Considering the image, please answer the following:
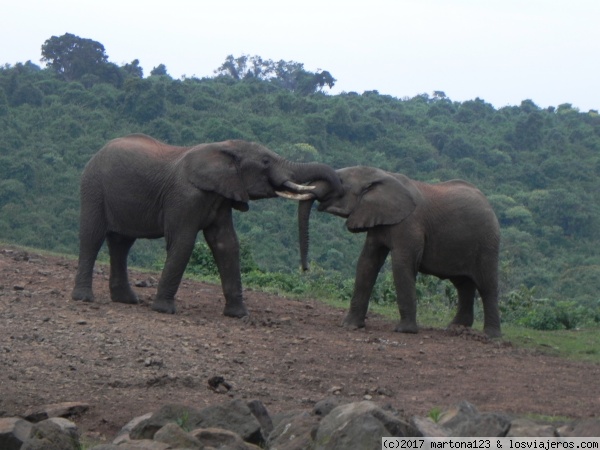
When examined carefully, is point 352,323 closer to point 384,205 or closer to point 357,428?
point 384,205

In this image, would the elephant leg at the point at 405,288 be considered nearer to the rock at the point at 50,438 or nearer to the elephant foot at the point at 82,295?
the elephant foot at the point at 82,295

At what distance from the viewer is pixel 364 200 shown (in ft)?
48.1

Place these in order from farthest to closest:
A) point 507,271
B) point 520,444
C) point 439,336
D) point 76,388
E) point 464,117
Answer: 1. point 464,117
2. point 507,271
3. point 439,336
4. point 76,388
5. point 520,444

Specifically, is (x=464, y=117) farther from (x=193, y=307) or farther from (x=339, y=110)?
(x=193, y=307)

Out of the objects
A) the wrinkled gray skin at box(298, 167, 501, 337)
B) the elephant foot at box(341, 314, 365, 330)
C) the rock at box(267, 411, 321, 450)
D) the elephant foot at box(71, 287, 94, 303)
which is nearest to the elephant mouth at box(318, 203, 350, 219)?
the wrinkled gray skin at box(298, 167, 501, 337)

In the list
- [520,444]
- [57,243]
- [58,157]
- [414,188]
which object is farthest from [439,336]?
[58,157]

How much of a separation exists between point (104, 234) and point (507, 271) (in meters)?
10.8

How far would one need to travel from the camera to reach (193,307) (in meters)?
15.3

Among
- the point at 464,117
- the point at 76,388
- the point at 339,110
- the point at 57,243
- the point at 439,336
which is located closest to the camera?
the point at 76,388

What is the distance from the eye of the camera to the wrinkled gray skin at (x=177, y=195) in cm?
1434

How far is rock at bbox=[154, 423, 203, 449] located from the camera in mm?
7969

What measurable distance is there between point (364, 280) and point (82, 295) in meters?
3.27

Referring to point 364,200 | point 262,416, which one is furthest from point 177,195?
point 262,416

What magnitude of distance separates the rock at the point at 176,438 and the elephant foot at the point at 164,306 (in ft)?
20.6
